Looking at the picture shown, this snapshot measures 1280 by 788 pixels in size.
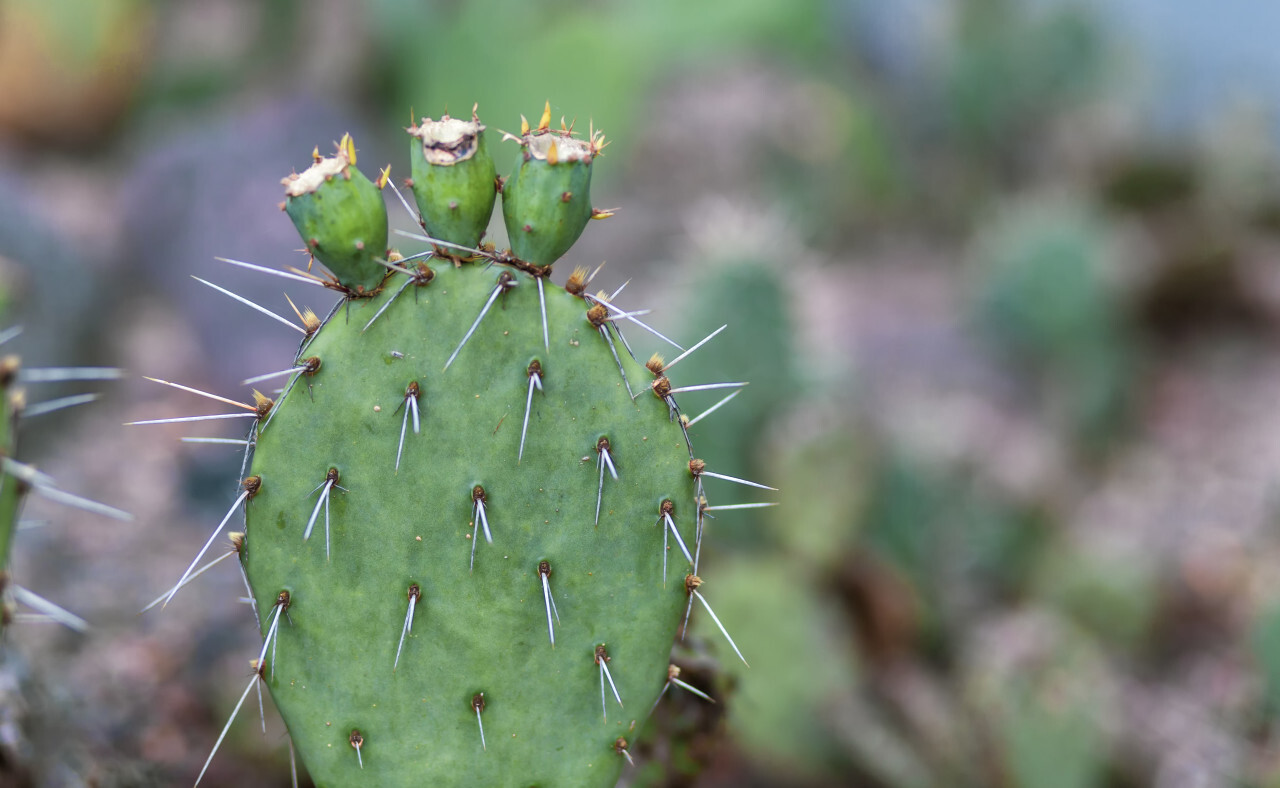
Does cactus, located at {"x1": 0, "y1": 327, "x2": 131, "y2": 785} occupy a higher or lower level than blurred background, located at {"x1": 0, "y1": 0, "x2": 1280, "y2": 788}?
higher

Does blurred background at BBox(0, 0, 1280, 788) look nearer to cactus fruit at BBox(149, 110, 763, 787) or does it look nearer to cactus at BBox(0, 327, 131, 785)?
cactus at BBox(0, 327, 131, 785)

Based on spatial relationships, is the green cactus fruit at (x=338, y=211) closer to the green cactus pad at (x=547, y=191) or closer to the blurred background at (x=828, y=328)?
the green cactus pad at (x=547, y=191)

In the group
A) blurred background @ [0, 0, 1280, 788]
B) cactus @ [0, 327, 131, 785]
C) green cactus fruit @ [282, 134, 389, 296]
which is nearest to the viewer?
green cactus fruit @ [282, 134, 389, 296]

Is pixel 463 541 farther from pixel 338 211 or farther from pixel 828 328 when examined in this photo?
pixel 828 328

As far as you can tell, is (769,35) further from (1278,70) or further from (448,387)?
(448,387)

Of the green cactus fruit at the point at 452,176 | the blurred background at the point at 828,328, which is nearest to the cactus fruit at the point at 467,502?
the green cactus fruit at the point at 452,176

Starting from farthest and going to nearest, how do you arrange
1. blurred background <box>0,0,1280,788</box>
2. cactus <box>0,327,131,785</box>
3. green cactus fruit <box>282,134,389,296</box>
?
1. blurred background <box>0,0,1280,788</box>
2. cactus <box>0,327,131,785</box>
3. green cactus fruit <box>282,134,389,296</box>

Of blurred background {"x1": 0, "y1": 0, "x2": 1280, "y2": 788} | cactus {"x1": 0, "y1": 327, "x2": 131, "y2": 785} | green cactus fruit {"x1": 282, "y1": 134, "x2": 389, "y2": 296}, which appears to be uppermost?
green cactus fruit {"x1": 282, "y1": 134, "x2": 389, "y2": 296}

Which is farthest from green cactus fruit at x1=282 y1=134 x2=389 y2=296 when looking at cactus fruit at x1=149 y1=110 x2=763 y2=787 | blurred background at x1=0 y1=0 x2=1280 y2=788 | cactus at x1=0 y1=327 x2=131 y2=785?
blurred background at x1=0 y1=0 x2=1280 y2=788
